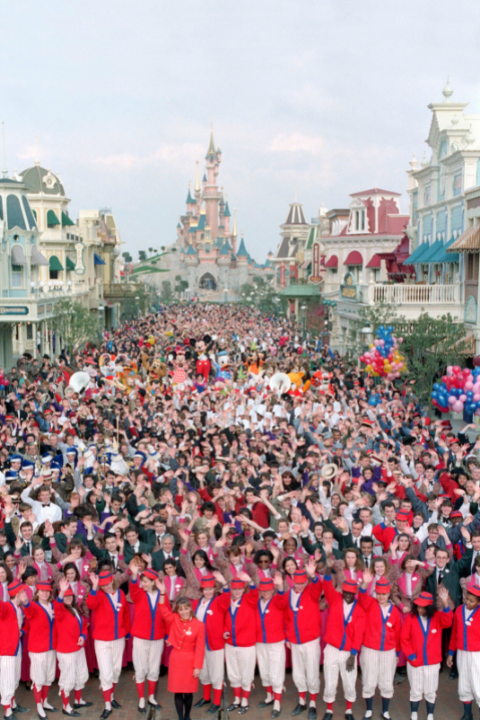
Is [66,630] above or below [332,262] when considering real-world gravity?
below

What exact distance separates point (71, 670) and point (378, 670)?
9.14 feet

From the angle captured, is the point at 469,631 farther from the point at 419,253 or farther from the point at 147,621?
the point at 419,253

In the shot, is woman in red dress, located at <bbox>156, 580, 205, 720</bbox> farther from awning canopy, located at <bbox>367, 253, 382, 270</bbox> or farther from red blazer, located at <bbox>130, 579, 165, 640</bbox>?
awning canopy, located at <bbox>367, 253, 382, 270</bbox>

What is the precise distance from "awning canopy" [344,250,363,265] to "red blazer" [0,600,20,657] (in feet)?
121

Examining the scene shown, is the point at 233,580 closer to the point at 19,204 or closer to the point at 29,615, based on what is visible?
the point at 29,615

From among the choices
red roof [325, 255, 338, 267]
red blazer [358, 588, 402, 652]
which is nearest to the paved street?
red blazer [358, 588, 402, 652]

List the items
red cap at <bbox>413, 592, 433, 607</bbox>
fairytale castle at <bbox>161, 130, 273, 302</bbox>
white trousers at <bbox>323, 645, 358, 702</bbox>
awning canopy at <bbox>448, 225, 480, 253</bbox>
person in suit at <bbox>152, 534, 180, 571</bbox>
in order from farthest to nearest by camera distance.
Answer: fairytale castle at <bbox>161, 130, 273, 302</bbox> < awning canopy at <bbox>448, 225, 480, 253</bbox> < person in suit at <bbox>152, 534, 180, 571</bbox> < white trousers at <bbox>323, 645, 358, 702</bbox> < red cap at <bbox>413, 592, 433, 607</bbox>

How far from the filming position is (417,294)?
78.7ft

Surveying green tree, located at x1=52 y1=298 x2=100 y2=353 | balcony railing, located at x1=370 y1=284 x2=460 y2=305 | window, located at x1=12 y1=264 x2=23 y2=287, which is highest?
window, located at x1=12 y1=264 x2=23 y2=287

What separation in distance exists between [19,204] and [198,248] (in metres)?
103

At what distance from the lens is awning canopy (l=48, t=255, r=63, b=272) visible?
39.8 m

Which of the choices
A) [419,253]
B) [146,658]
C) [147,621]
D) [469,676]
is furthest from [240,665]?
[419,253]

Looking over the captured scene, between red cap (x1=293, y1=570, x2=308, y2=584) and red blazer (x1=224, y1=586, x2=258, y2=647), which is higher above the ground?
red cap (x1=293, y1=570, x2=308, y2=584)

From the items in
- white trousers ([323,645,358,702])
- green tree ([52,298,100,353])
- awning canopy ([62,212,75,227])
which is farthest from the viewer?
awning canopy ([62,212,75,227])
